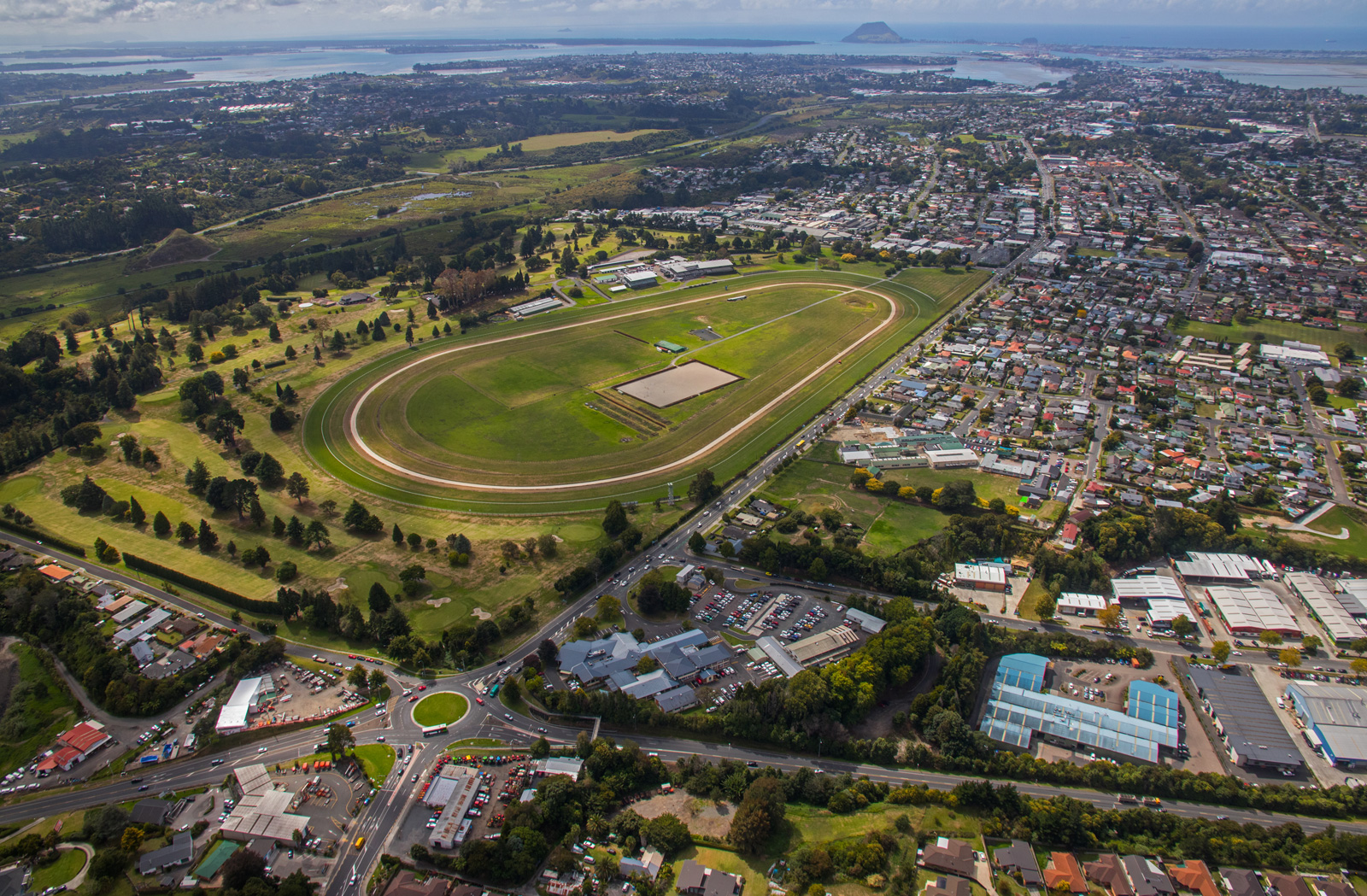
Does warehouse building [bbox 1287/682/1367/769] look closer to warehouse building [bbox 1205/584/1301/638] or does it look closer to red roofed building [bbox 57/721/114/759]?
warehouse building [bbox 1205/584/1301/638]

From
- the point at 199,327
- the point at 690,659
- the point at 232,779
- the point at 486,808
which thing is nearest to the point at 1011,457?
the point at 690,659

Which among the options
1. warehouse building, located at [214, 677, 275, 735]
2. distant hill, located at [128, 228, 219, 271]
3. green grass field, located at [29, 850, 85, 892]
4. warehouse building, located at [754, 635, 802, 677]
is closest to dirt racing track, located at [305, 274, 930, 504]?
warehouse building, located at [754, 635, 802, 677]

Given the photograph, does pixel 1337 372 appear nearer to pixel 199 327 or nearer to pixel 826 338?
pixel 826 338

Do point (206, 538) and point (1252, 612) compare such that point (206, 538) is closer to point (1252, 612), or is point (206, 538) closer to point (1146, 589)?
point (1146, 589)

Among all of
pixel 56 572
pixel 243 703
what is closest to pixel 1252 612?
pixel 243 703

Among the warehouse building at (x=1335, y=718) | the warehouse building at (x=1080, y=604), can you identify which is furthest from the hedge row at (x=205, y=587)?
the warehouse building at (x=1335, y=718)

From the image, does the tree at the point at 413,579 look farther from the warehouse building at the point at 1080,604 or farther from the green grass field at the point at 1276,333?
the green grass field at the point at 1276,333
